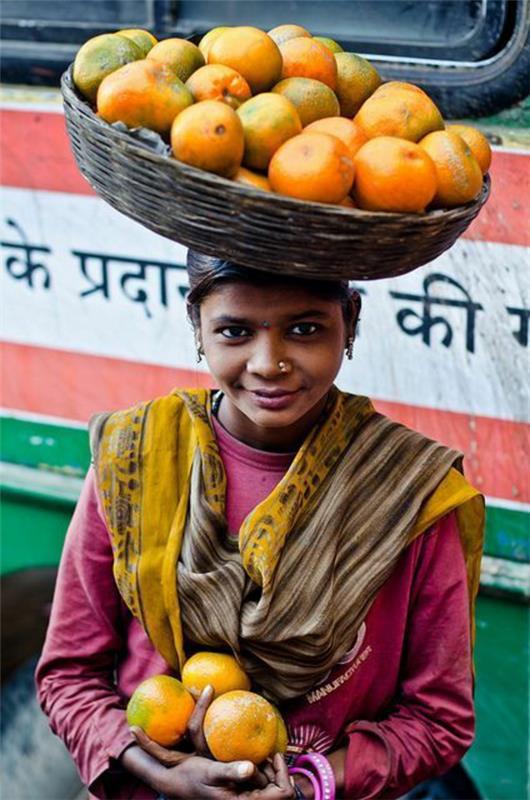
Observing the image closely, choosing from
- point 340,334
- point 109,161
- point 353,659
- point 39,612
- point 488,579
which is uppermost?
point 109,161

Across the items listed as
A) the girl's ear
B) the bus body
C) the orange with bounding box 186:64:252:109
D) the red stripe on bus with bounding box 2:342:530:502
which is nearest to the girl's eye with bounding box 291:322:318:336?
the girl's ear

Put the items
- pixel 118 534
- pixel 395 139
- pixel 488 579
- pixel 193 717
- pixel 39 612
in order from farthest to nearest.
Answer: pixel 39 612 < pixel 488 579 < pixel 118 534 < pixel 193 717 < pixel 395 139

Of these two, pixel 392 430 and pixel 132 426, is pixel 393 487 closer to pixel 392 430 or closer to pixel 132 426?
pixel 392 430

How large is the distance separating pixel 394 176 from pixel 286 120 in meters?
0.18

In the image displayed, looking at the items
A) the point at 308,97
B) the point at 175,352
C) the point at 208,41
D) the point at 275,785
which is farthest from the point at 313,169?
the point at 175,352

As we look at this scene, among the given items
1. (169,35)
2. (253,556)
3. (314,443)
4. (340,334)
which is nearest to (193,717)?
(253,556)

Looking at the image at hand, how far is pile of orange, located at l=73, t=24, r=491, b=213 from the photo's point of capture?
1785 mm

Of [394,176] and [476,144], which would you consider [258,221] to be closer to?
[394,176]

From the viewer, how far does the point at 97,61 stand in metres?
1.94

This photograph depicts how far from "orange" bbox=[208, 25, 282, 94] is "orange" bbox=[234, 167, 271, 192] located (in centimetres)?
19

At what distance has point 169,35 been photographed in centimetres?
304

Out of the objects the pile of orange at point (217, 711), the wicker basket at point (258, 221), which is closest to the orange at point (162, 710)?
the pile of orange at point (217, 711)

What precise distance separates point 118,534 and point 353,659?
0.47 metres

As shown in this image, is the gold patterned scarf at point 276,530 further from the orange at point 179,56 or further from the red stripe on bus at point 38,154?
the red stripe on bus at point 38,154
